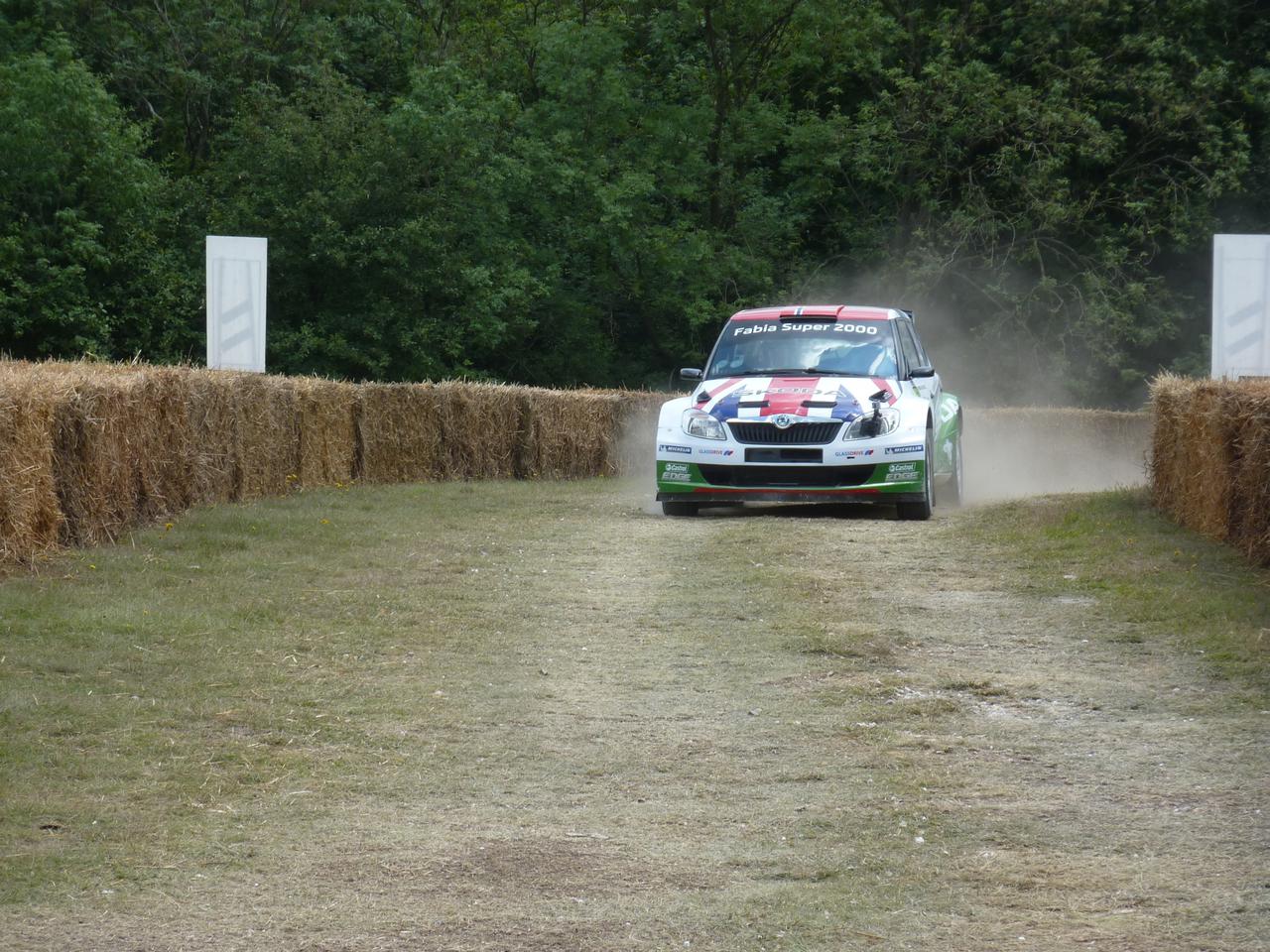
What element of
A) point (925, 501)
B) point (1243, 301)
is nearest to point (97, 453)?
point (925, 501)

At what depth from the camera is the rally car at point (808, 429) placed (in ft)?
50.4

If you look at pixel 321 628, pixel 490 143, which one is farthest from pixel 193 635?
pixel 490 143

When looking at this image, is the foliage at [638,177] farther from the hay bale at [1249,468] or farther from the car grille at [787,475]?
the hay bale at [1249,468]

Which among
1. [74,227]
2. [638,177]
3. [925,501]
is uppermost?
[638,177]

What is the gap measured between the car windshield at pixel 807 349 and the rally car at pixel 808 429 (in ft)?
0.03

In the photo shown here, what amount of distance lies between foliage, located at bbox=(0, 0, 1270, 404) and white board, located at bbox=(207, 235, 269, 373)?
58.4 feet

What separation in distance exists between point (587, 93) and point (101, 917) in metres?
41.3

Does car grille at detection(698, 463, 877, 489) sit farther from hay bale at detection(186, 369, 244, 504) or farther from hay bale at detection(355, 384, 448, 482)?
hay bale at detection(355, 384, 448, 482)

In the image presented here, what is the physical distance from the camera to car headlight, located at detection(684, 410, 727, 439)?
15.6 meters

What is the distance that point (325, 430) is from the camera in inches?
747

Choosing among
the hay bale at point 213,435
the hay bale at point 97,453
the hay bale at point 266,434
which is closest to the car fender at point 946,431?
the hay bale at point 266,434

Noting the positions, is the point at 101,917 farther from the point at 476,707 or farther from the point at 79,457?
the point at 79,457

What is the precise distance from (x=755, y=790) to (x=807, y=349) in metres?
11.0

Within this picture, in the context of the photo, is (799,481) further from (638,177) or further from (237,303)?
(638,177)
